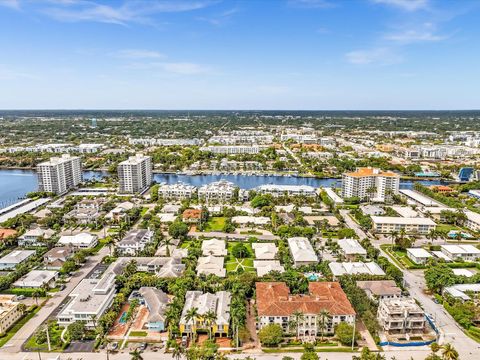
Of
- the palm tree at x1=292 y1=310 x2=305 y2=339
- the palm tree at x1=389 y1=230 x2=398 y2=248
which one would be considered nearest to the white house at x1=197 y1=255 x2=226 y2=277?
the palm tree at x1=292 y1=310 x2=305 y2=339

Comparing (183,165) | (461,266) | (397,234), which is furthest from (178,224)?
(183,165)

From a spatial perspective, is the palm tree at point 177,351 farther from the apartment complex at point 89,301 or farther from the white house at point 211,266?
the white house at point 211,266

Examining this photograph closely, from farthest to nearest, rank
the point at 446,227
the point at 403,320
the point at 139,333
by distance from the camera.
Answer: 1. the point at 446,227
2. the point at 403,320
3. the point at 139,333

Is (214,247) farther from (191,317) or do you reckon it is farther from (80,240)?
(80,240)

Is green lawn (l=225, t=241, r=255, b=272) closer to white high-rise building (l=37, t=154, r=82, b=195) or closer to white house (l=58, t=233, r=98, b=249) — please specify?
white house (l=58, t=233, r=98, b=249)

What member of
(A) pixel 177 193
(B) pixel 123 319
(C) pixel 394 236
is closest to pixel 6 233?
(B) pixel 123 319
